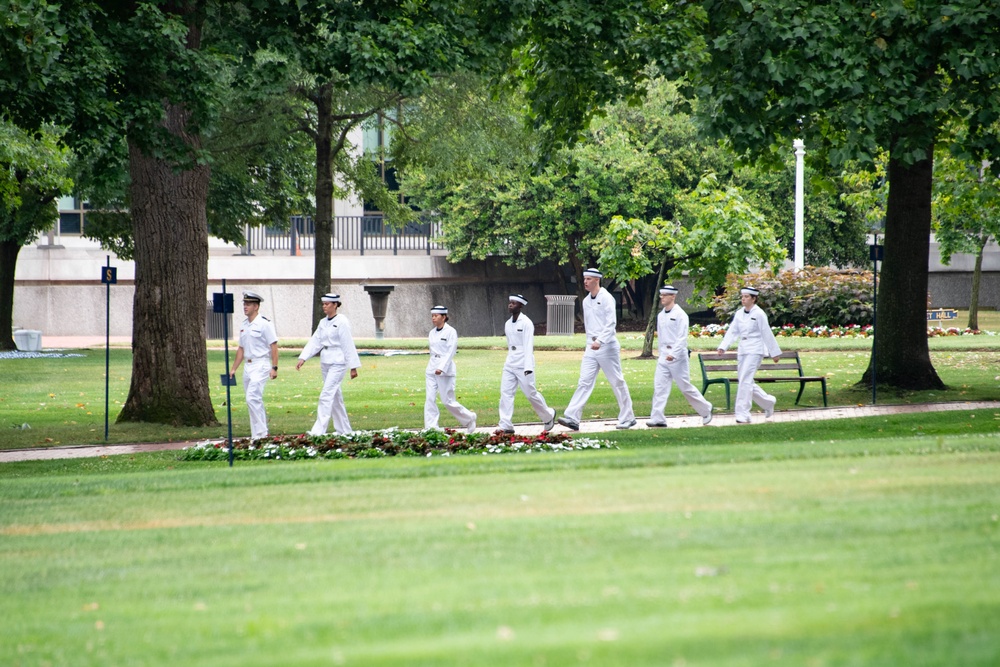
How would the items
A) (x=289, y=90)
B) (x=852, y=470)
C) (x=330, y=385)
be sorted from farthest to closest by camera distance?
(x=289, y=90), (x=330, y=385), (x=852, y=470)

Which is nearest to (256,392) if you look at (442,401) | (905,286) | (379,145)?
(442,401)

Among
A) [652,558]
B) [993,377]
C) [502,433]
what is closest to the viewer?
[652,558]

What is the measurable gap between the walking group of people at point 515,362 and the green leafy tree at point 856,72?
98.0 inches

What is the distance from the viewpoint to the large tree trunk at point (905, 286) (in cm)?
1891

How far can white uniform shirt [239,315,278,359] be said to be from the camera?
1489 cm

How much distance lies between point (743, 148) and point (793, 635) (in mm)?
11459

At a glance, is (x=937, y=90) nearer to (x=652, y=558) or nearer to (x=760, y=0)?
(x=760, y=0)

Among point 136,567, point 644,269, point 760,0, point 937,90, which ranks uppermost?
point 760,0

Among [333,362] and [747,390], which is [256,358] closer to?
[333,362]

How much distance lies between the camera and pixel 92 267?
44844 millimetres

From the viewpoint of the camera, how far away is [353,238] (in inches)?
1901

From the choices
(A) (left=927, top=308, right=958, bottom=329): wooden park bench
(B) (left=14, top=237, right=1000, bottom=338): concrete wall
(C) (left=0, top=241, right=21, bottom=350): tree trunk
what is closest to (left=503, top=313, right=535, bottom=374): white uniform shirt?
(C) (left=0, top=241, right=21, bottom=350): tree trunk

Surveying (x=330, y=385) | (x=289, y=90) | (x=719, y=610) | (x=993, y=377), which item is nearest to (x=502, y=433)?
(x=330, y=385)

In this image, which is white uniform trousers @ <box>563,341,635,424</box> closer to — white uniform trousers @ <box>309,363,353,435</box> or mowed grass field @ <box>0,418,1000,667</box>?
white uniform trousers @ <box>309,363,353,435</box>
